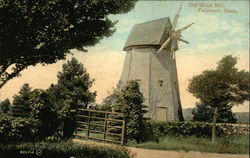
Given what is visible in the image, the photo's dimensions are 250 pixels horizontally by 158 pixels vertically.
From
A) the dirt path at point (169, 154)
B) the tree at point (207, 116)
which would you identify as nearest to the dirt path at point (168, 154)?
the dirt path at point (169, 154)

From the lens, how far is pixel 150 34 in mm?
23812

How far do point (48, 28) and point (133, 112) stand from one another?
6055 mm

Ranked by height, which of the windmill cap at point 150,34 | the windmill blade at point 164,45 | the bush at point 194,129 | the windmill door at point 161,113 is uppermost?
the windmill cap at point 150,34

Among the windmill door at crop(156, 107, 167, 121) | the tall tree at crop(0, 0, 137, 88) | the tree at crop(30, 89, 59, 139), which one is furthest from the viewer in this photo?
the windmill door at crop(156, 107, 167, 121)

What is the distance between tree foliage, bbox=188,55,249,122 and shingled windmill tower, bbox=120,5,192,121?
17.2ft

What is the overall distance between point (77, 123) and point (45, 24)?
5.48 metres

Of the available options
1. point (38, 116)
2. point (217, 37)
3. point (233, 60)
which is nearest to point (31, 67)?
point (38, 116)

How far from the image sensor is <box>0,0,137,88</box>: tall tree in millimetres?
11477

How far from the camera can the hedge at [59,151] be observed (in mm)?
11128

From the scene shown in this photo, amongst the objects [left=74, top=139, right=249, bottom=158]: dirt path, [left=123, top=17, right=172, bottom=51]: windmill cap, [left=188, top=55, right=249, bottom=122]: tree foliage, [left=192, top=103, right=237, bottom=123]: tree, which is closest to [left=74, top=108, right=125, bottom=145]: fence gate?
[left=74, top=139, right=249, bottom=158]: dirt path

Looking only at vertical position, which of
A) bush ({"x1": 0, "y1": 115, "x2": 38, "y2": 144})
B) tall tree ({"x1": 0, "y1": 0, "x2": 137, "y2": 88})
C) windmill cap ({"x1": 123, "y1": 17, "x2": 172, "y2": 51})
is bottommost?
bush ({"x1": 0, "y1": 115, "x2": 38, "y2": 144})

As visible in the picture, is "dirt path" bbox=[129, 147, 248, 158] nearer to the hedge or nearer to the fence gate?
the hedge

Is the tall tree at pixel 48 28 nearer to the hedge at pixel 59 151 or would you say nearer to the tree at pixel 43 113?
the tree at pixel 43 113

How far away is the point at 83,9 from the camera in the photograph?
482 inches
